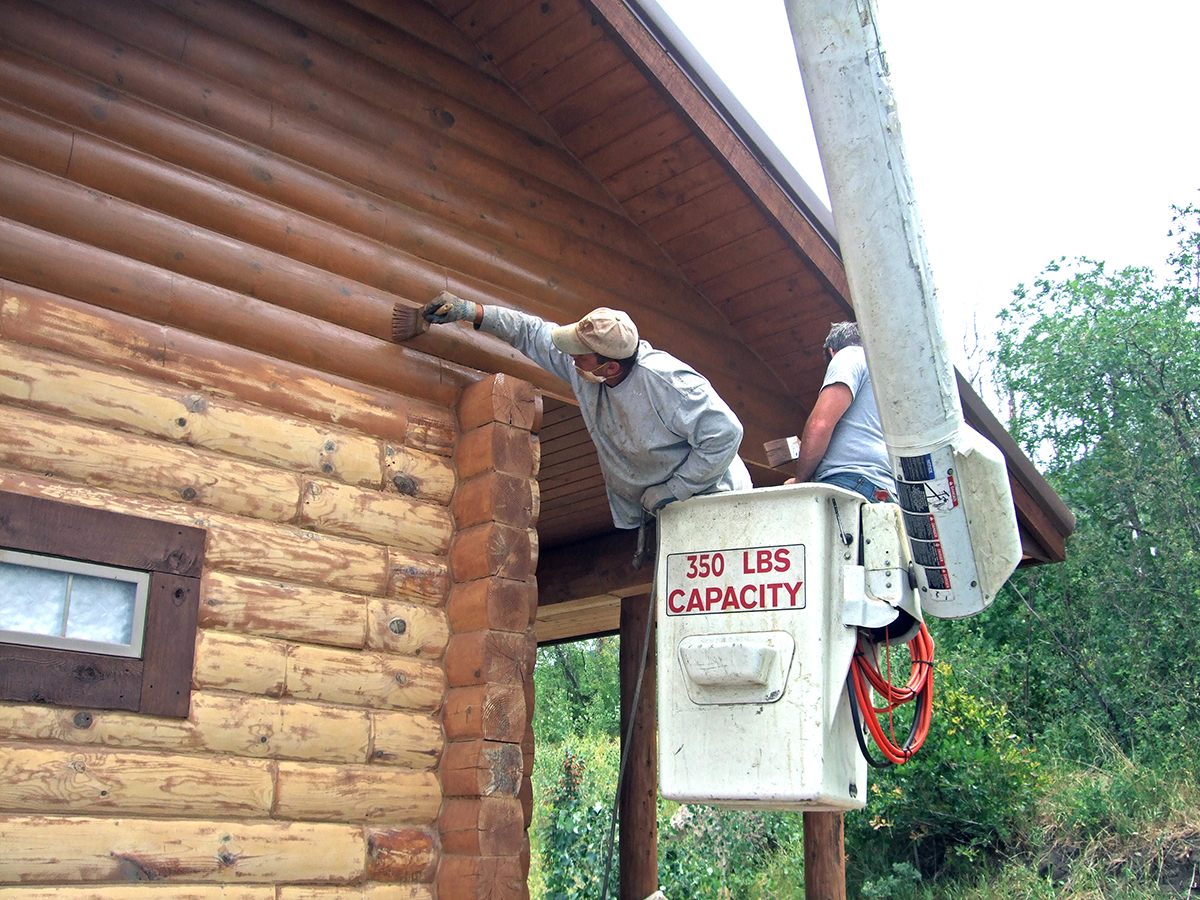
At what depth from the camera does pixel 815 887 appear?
6.78 metres

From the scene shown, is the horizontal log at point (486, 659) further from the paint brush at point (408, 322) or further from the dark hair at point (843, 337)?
the dark hair at point (843, 337)

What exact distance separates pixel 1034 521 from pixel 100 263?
17.6 ft

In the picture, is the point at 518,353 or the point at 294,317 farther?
the point at 518,353

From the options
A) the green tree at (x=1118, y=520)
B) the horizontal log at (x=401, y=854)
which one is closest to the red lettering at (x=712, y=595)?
the horizontal log at (x=401, y=854)

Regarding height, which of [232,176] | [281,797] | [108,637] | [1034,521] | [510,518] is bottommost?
[281,797]

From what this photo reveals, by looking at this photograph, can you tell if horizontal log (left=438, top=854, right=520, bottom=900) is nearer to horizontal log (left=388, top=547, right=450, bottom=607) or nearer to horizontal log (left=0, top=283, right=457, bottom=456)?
horizontal log (left=388, top=547, right=450, bottom=607)

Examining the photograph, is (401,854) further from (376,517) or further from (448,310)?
(448,310)

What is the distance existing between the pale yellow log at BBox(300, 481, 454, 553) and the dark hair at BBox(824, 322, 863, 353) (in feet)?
5.88

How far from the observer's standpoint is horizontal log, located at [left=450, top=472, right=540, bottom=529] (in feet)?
14.9

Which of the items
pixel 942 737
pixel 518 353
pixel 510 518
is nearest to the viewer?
pixel 510 518

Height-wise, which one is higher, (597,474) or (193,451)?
(597,474)

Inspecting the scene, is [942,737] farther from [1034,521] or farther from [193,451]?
[193,451]

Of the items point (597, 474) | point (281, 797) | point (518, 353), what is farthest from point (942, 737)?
point (281, 797)

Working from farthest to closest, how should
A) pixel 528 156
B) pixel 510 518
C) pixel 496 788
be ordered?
pixel 528 156
pixel 510 518
pixel 496 788
